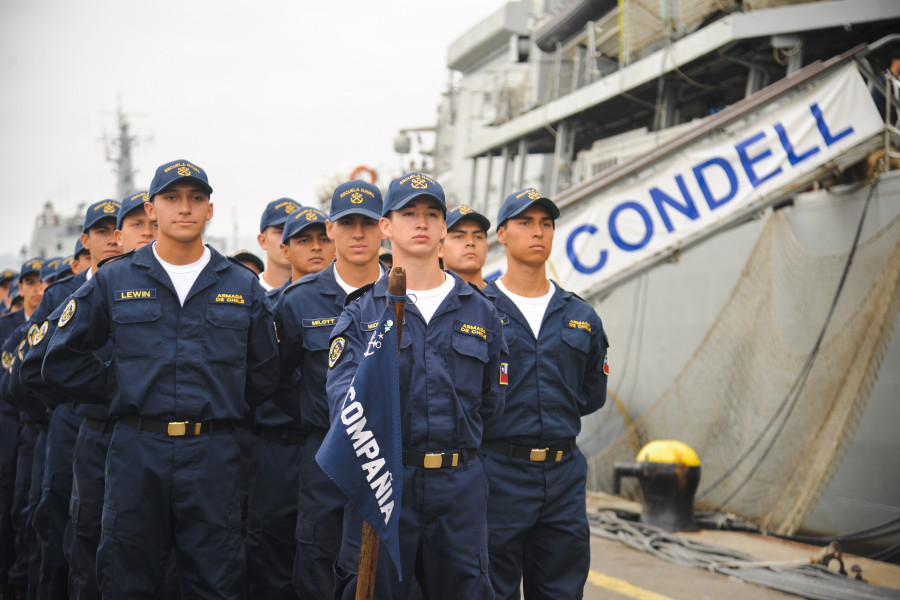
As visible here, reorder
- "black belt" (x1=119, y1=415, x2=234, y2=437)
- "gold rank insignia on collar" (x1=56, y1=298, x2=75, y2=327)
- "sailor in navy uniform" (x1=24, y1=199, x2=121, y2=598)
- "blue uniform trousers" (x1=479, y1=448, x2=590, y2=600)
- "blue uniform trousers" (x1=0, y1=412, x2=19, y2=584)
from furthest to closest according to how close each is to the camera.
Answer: "blue uniform trousers" (x1=0, y1=412, x2=19, y2=584) → "sailor in navy uniform" (x1=24, y1=199, x2=121, y2=598) → "blue uniform trousers" (x1=479, y1=448, x2=590, y2=600) → "gold rank insignia on collar" (x1=56, y1=298, x2=75, y2=327) → "black belt" (x1=119, y1=415, x2=234, y2=437)

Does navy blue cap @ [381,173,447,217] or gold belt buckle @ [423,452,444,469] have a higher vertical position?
navy blue cap @ [381,173,447,217]

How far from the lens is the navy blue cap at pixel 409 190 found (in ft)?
10.00

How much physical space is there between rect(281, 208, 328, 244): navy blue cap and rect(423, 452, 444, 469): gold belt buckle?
7.71ft

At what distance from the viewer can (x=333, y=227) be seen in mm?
4039

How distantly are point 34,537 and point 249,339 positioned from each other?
2.65 m

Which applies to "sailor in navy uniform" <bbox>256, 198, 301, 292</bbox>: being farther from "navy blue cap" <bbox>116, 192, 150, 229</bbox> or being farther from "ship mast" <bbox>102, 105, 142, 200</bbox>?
"ship mast" <bbox>102, 105, 142, 200</bbox>

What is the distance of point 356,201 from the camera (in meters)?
4.03

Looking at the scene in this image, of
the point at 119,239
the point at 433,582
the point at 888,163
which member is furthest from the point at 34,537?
the point at 888,163

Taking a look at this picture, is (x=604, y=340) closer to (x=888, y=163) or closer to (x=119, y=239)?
(x=119, y=239)

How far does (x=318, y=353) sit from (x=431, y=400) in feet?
3.57

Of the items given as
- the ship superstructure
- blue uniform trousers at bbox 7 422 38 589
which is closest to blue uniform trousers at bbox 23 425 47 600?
blue uniform trousers at bbox 7 422 38 589

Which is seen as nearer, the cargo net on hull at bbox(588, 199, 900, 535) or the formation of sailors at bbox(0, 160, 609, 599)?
the formation of sailors at bbox(0, 160, 609, 599)

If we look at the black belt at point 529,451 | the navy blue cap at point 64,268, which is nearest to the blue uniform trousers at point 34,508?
the navy blue cap at point 64,268

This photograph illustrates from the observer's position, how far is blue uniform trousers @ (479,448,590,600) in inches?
137
